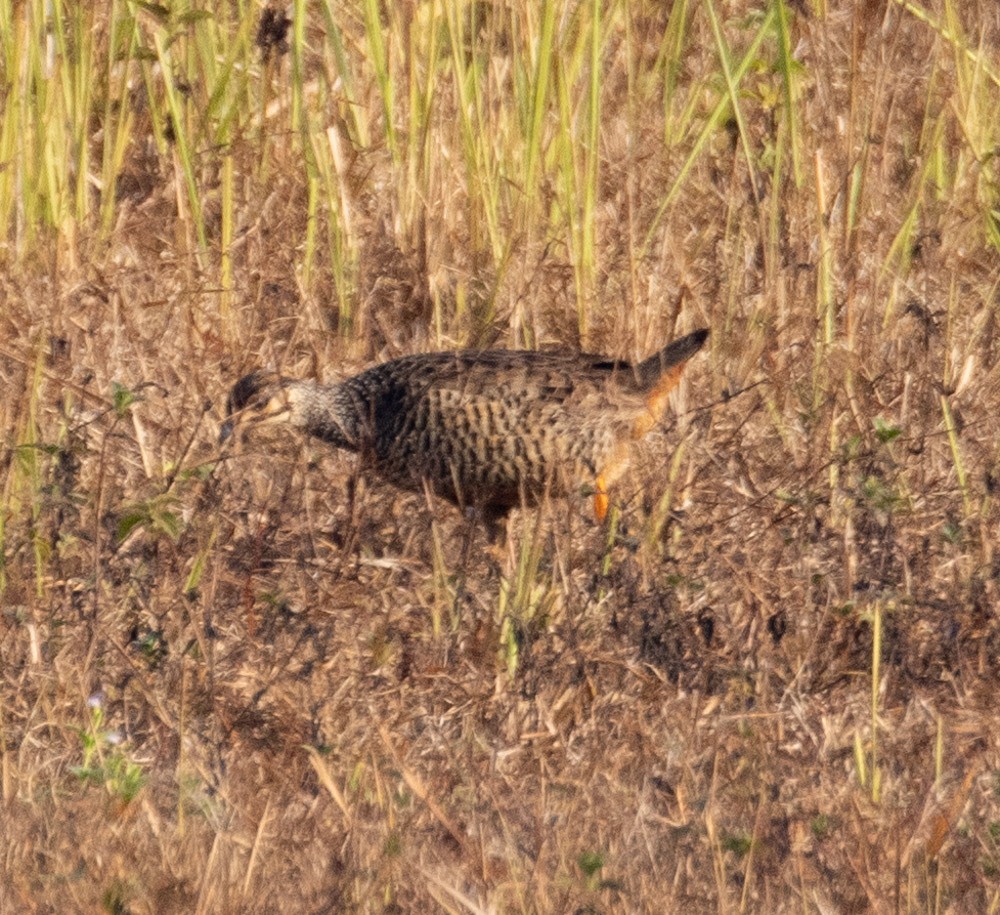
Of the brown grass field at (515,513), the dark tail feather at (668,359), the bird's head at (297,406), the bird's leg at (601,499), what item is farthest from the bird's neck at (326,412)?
the dark tail feather at (668,359)

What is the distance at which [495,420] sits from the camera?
508 cm

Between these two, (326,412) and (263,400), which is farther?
(326,412)

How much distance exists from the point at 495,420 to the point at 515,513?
0.41m

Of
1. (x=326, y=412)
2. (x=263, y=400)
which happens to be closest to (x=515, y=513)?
(x=326, y=412)

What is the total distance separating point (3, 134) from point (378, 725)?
262 cm

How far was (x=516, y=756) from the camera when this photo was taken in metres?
3.95

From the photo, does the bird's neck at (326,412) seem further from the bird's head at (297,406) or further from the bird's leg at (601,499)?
the bird's leg at (601,499)

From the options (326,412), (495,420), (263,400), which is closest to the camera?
(495,420)

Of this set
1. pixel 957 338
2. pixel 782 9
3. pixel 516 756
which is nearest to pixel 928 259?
pixel 957 338

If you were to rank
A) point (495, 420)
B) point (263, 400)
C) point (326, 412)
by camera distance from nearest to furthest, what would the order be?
point (495, 420), point (263, 400), point (326, 412)

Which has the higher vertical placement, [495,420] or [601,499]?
[495,420]

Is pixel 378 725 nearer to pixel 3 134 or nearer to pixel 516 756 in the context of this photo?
pixel 516 756

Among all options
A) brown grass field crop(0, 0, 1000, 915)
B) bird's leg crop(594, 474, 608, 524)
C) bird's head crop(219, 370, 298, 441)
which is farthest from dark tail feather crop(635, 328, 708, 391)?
bird's head crop(219, 370, 298, 441)

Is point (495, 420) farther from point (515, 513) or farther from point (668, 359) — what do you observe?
point (668, 359)
